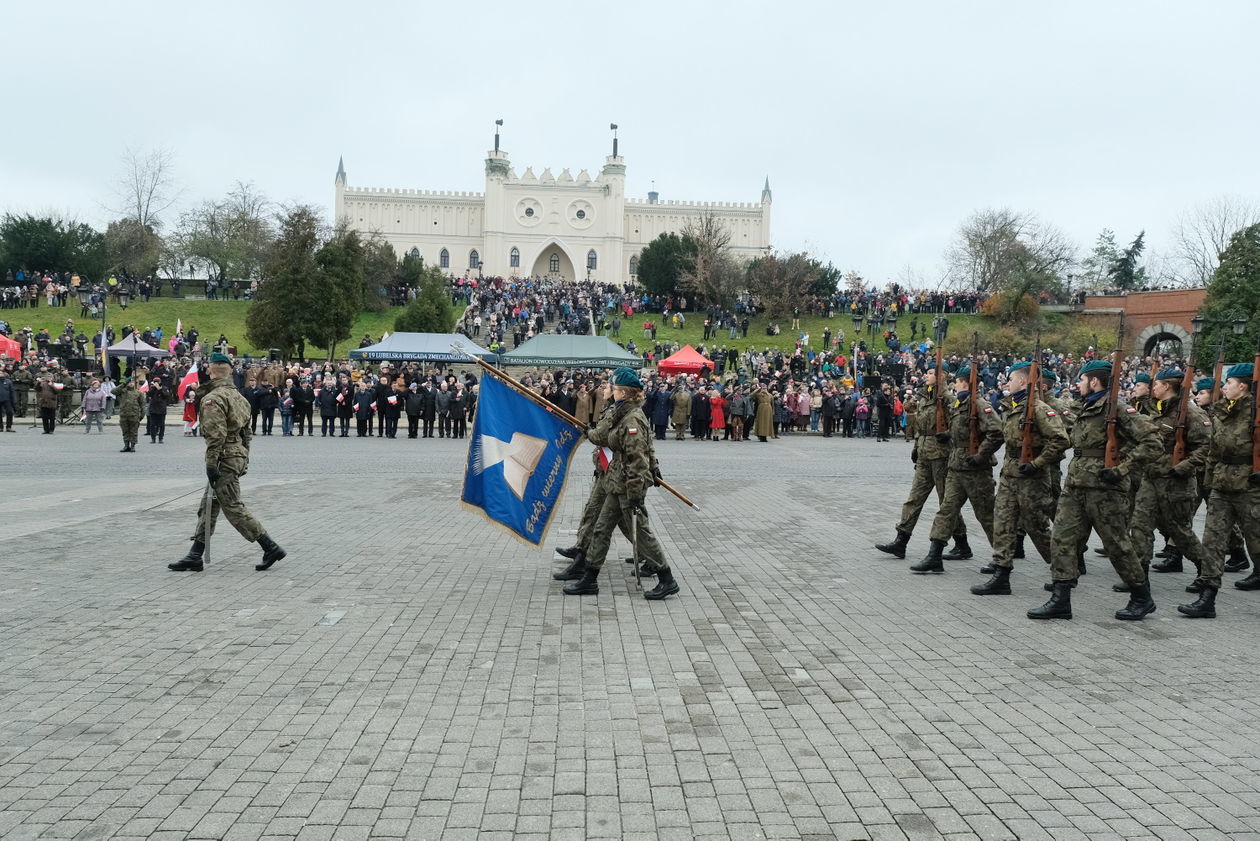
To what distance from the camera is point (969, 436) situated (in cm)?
924

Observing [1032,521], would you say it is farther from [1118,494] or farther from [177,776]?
[177,776]

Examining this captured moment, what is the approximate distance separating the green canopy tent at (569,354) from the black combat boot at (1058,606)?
2768 cm

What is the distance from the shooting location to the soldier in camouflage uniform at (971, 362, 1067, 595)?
819 centimetres

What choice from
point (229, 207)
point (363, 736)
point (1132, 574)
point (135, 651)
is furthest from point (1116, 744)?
point (229, 207)

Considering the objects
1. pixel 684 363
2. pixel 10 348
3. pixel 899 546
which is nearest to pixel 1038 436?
pixel 899 546

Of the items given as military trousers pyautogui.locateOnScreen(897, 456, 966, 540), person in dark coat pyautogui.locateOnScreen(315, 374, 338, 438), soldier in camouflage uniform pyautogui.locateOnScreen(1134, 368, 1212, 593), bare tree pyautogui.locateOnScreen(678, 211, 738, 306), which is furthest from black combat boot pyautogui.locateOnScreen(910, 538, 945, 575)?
bare tree pyautogui.locateOnScreen(678, 211, 738, 306)

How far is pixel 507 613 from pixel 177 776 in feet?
10.7

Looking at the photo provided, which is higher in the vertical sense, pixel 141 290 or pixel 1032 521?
pixel 141 290

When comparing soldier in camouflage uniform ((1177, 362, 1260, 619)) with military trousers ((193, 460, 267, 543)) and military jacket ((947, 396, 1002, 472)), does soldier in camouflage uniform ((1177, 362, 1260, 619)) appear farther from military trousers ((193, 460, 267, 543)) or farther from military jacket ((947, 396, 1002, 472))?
military trousers ((193, 460, 267, 543))

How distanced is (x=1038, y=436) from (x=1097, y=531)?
1.23 metres

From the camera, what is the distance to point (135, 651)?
19.9ft

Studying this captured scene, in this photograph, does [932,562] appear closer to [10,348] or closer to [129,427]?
[129,427]

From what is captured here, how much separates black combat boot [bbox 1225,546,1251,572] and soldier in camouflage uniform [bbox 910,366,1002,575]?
2768 mm

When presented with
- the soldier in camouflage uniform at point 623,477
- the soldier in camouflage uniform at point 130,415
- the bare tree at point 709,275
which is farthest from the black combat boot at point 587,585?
the bare tree at point 709,275
